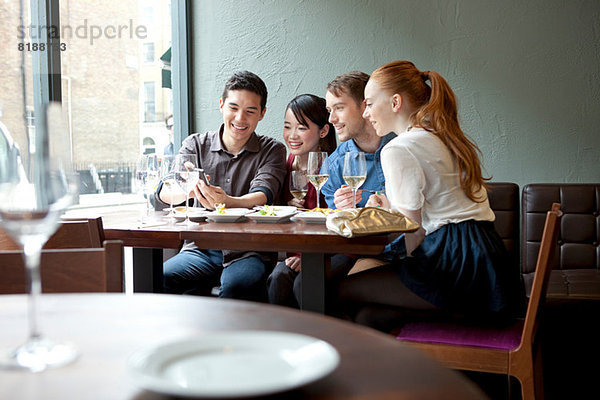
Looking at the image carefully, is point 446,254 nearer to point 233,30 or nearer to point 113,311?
point 113,311

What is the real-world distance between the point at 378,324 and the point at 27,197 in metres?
1.41

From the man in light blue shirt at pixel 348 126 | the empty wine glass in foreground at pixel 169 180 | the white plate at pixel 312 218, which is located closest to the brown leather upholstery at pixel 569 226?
the man in light blue shirt at pixel 348 126

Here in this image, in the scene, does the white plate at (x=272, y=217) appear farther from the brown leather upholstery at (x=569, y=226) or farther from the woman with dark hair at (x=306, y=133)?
the brown leather upholstery at (x=569, y=226)

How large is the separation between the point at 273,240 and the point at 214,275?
102cm

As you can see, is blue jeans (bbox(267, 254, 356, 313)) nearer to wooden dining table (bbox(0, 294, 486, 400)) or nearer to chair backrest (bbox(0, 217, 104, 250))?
chair backrest (bbox(0, 217, 104, 250))

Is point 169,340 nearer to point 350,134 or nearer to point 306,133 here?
point 350,134

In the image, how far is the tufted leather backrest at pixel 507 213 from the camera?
3.07 metres

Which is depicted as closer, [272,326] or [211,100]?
[272,326]

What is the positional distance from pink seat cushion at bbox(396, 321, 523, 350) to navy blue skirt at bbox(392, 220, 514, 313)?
8 centimetres

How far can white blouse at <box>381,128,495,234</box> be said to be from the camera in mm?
1882

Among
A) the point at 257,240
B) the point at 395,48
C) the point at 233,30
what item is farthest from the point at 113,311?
the point at 233,30

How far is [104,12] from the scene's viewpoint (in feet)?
11.6

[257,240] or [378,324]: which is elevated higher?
[257,240]

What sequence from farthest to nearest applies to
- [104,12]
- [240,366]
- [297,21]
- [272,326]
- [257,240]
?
[297,21] < [104,12] < [257,240] < [272,326] < [240,366]
